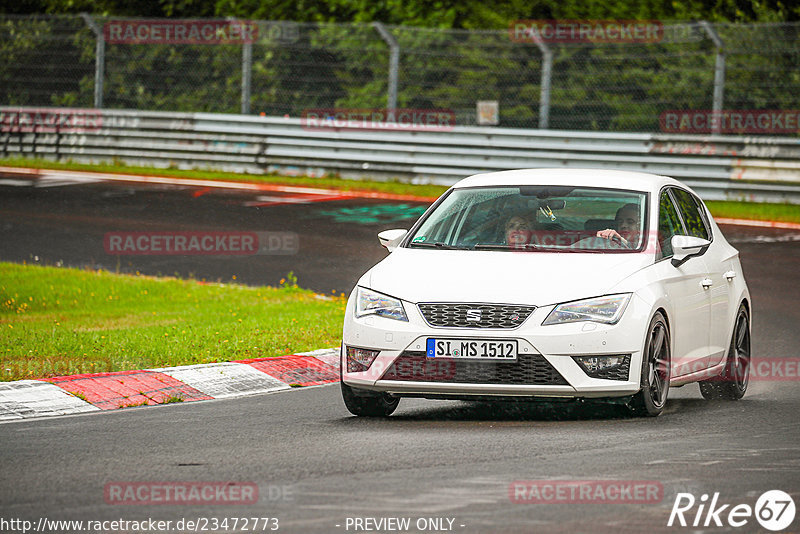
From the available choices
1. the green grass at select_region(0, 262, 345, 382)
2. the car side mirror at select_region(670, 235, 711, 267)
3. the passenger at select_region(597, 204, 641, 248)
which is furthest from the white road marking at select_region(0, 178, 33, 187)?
the car side mirror at select_region(670, 235, 711, 267)

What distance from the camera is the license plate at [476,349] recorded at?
27.2 feet

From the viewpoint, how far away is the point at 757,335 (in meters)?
12.9

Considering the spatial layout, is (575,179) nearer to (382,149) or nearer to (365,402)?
(365,402)

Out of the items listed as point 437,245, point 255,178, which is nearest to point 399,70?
point 255,178

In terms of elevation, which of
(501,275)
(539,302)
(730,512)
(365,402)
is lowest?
(365,402)

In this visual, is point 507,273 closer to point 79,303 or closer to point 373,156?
point 79,303

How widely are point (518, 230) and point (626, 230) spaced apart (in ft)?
2.28

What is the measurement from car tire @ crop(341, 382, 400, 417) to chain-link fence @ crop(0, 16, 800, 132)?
1489 centimetres

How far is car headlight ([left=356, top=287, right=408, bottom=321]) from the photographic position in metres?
8.54

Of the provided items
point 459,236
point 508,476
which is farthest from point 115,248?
point 508,476

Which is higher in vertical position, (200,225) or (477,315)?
(477,315)

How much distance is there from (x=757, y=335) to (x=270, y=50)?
1589cm

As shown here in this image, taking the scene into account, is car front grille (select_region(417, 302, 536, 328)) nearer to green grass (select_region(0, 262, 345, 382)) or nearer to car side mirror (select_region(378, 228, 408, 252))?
car side mirror (select_region(378, 228, 408, 252))

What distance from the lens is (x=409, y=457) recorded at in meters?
7.50
